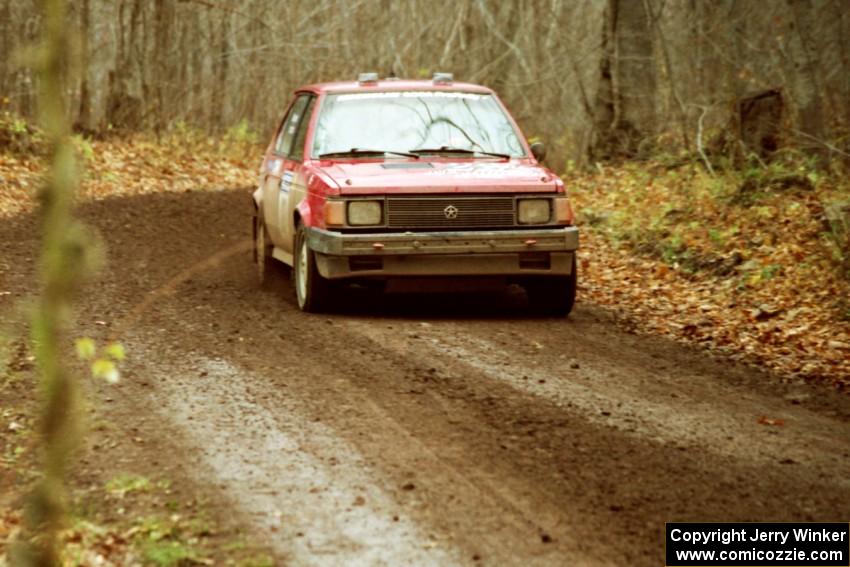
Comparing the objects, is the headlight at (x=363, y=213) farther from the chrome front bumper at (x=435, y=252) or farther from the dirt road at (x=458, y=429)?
the dirt road at (x=458, y=429)

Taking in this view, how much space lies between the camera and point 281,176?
1094 cm

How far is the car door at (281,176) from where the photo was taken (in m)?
10.7

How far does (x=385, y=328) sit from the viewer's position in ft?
30.3

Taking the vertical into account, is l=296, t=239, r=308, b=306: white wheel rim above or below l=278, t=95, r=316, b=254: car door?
below

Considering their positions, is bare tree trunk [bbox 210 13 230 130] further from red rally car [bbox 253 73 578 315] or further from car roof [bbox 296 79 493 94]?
red rally car [bbox 253 73 578 315]

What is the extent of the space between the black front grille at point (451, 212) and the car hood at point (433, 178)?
0.23 feet

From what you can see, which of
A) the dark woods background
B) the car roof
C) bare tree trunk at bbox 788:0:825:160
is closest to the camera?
the car roof

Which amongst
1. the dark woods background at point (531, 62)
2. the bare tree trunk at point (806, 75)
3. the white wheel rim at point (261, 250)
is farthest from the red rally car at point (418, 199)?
the bare tree trunk at point (806, 75)

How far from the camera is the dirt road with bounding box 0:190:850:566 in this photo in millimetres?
4621

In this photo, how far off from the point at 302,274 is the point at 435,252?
3.94ft

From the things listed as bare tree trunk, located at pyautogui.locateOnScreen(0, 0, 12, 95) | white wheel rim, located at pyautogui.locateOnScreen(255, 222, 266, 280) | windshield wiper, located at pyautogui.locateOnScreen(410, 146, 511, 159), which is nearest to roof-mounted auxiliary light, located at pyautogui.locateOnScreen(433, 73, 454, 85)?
windshield wiper, located at pyautogui.locateOnScreen(410, 146, 511, 159)

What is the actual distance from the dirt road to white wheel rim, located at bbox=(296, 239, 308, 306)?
31 cm

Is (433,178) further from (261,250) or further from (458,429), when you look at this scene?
(458,429)

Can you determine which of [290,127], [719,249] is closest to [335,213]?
[290,127]
